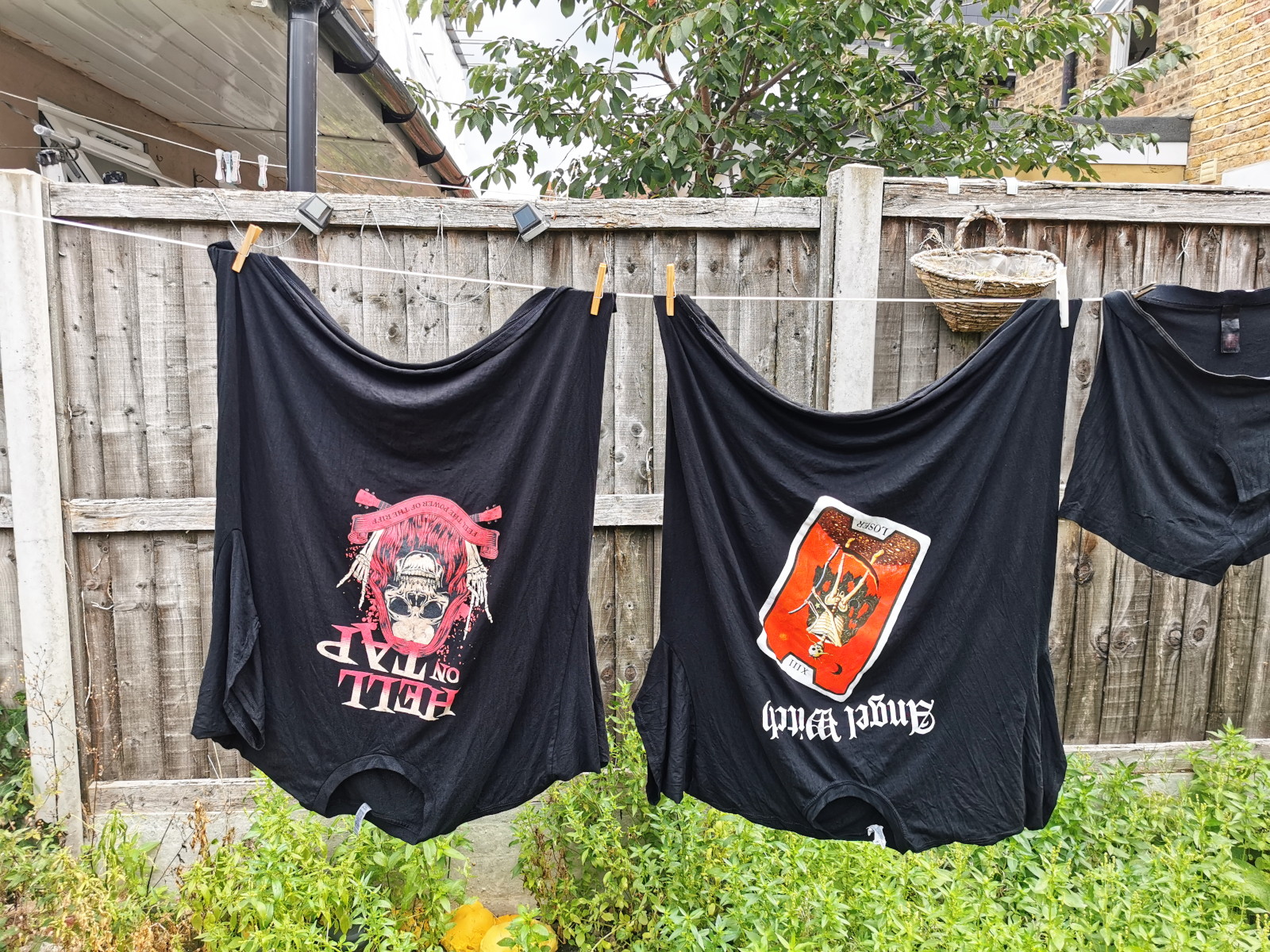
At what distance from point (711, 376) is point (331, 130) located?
169 inches

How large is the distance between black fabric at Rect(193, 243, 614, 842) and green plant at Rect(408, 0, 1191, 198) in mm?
1942

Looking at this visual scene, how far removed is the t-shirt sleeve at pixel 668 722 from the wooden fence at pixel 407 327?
2.51 feet

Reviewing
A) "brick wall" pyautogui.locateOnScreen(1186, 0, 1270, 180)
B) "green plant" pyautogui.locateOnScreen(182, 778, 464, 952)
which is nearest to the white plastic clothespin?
"green plant" pyautogui.locateOnScreen(182, 778, 464, 952)

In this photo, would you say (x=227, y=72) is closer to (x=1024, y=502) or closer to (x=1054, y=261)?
(x=1054, y=261)

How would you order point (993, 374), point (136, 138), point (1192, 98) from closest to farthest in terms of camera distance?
point (993, 374) → point (136, 138) → point (1192, 98)

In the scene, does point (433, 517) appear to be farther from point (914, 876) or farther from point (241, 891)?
point (914, 876)

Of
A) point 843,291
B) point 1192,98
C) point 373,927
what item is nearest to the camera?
point 373,927

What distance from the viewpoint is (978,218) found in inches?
106

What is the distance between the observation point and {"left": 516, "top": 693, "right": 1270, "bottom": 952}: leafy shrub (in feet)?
7.29

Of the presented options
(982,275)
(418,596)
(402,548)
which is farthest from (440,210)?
(982,275)

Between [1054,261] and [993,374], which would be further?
[1054,261]

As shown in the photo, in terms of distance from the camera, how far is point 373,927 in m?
2.22

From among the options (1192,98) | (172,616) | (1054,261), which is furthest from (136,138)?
(1192,98)

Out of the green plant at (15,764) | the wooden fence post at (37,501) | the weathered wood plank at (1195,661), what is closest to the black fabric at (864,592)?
the weathered wood plank at (1195,661)
